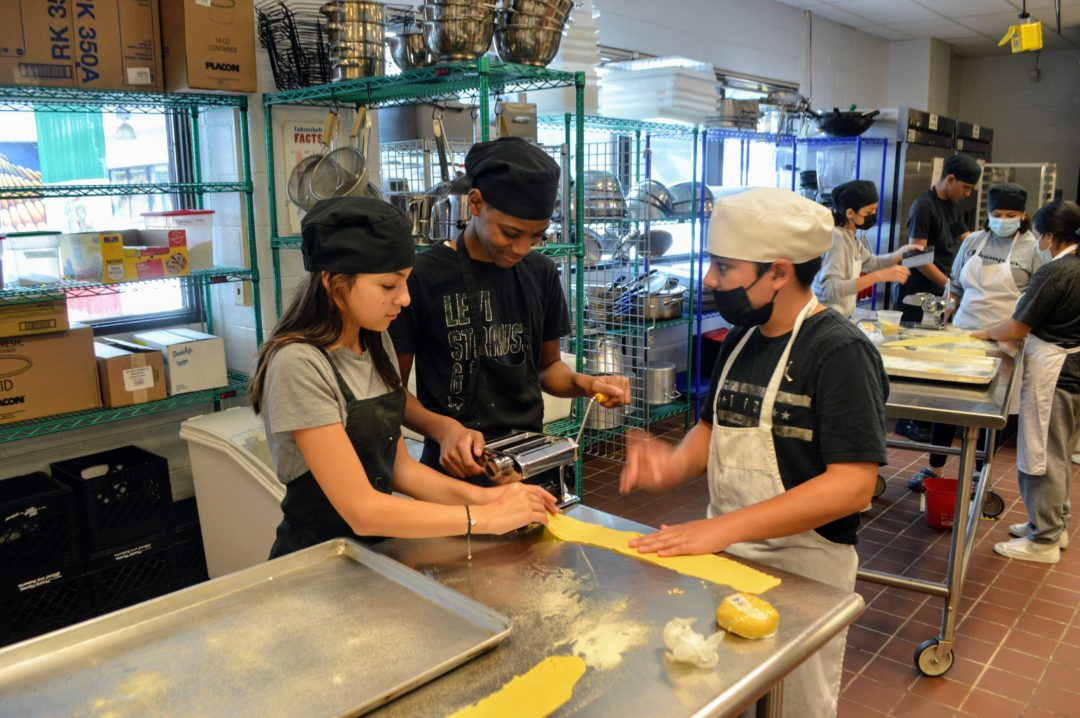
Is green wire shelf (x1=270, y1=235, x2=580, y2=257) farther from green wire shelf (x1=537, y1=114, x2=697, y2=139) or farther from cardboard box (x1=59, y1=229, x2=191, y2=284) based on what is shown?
green wire shelf (x1=537, y1=114, x2=697, y2=139)

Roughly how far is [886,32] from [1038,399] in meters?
5.87

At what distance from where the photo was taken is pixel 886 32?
8211 millimetres

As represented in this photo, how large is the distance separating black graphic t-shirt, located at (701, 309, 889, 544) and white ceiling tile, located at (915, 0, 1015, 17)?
657 cm

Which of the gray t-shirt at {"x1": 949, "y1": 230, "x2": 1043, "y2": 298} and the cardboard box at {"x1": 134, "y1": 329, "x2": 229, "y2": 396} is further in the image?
the gray t-shirt at {"x1": 949, "y1": 230, "x2": 1043, "y2": 298}

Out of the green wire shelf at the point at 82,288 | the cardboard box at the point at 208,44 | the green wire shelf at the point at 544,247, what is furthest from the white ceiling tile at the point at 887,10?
the green wire shelf at the point at 82,288

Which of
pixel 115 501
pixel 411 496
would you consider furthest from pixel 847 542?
pixel 115 501

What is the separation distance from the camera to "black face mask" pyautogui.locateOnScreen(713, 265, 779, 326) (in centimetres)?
166

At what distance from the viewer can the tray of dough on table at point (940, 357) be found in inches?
121

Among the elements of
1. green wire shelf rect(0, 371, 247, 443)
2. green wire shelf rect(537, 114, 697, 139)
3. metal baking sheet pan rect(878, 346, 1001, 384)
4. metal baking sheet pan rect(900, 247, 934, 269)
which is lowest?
green wire shelf rect(0, 371, 247, 443)

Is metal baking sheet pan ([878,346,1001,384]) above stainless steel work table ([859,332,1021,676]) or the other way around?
above

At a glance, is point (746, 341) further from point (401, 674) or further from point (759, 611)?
point (401, 674)

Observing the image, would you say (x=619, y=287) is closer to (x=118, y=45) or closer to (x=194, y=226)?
(x=194, y=226)

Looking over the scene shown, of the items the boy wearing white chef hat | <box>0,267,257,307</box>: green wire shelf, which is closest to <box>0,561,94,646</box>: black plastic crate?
<box>0,267,257,307</box>: green wire shelf

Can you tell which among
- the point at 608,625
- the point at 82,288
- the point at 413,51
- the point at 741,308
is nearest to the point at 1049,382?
the point at 741,308
